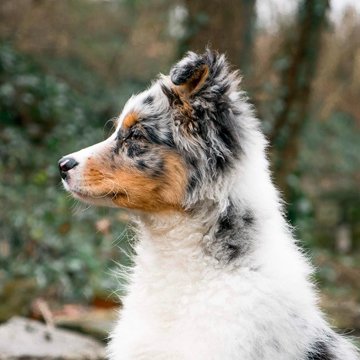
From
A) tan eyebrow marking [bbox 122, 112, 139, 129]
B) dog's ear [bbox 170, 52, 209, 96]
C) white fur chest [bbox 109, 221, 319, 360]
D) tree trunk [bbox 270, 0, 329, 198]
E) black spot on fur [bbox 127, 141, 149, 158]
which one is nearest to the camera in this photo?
white fur chest [bbox 109, 221, 319, 360]

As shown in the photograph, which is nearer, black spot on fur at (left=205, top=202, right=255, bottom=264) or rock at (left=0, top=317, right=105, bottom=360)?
black spot on fur at (left=205, top=202, right=255, bottom=264)

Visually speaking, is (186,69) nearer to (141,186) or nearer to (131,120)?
(131,120)

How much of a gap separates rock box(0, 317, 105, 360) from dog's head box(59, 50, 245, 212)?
106 inches

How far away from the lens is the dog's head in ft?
14.0

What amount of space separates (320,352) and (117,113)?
9608 millimetres

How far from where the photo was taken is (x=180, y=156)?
4.34 m

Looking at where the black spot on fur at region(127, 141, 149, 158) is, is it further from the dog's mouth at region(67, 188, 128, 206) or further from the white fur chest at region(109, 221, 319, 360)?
the white fur chest at region(109, 221, 319, 360)

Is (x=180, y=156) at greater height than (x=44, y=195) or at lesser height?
greater

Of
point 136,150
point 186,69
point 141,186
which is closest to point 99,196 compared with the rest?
point 141,186

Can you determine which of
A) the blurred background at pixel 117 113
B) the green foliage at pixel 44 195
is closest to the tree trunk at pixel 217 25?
the blurred background at pixel 117 113

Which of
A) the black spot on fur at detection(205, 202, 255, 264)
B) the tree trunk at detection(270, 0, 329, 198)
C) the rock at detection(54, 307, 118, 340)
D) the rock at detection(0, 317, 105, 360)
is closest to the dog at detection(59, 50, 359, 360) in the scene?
the black spot on fur at detection(205, 202, 255, 264)

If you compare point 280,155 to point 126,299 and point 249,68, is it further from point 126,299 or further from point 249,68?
point 126,299

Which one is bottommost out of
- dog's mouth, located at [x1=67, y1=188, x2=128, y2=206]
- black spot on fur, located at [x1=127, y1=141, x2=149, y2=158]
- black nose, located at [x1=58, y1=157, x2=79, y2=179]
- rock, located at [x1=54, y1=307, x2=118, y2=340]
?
rock, located at [x1=54, y1=307, x2=118, y2=340]

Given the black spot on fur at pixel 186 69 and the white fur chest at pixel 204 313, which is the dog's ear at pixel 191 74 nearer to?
the black spot on fur at pixel 186 69
